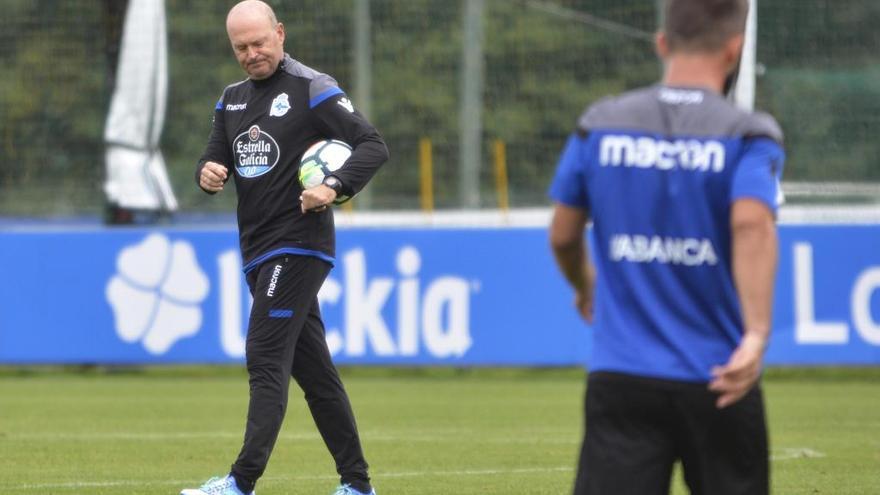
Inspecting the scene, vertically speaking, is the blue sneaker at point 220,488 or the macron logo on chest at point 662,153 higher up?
the macron logo on chest at point 662,153

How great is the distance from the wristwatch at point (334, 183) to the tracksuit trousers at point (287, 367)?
0.36 metres

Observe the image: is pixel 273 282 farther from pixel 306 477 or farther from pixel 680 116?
pixel 680 116

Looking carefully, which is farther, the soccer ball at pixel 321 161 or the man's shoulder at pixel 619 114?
the soccer ball at pixel 321 161

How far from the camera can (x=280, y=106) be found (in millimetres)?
6949

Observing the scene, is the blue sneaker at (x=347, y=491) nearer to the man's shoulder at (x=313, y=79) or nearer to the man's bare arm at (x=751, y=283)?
the man's shoulder at (x=313, y=79)

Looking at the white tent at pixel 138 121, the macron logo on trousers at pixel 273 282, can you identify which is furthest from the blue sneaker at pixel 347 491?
the white tent at pixel 138 121

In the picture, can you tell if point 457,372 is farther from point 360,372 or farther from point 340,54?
point 340,54

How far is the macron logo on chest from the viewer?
3.84 meters

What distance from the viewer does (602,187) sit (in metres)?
3.94

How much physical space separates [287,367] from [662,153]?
3253mm

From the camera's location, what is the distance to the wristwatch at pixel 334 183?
22.0 feet

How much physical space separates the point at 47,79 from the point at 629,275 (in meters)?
14.3

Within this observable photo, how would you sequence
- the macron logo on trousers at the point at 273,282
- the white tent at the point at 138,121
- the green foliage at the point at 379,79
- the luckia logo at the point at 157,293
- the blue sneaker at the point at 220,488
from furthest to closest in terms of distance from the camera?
the green foliage at the point at 379,79 → the white tent at the point at 138,121 → the luckia logo at the point at 157,293 → the macron logo on trousers at the point at 273,282 → the blue sneaker at the point at 220,488

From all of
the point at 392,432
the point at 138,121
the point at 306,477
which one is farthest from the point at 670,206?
the point at 138,121
